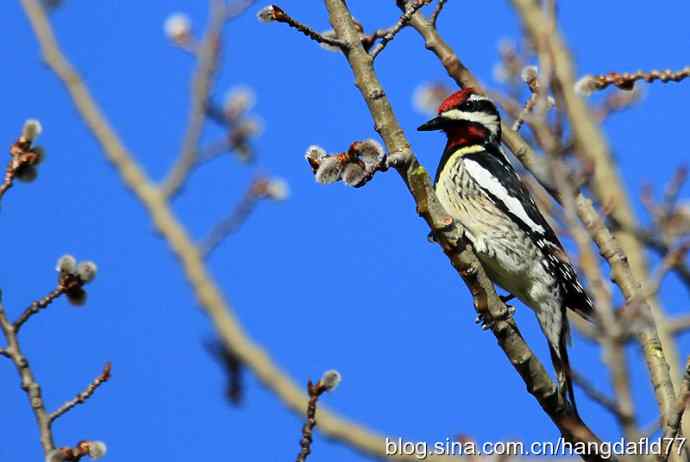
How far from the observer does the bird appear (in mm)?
4801

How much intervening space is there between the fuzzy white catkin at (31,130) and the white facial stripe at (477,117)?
2535 millimetres

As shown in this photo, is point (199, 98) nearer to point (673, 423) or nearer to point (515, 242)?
point (673, 423)

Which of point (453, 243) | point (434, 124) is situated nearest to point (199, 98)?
point (453, 243)

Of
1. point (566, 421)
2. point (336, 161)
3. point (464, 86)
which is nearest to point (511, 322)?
point (566, 421)

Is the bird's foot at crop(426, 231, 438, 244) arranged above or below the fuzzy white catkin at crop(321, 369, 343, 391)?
above

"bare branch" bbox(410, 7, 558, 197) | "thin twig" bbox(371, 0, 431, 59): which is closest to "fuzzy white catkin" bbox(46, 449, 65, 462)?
"thin twig" bbox(371, 0, 431, 59)

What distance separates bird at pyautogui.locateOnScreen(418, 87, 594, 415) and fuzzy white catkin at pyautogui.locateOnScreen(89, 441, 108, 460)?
2325 mm

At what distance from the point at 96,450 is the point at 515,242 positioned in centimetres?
252

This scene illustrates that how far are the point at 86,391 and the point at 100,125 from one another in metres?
0.85

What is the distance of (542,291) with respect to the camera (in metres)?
4.84

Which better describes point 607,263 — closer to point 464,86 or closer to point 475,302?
point 475,302

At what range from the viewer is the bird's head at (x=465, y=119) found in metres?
5.32

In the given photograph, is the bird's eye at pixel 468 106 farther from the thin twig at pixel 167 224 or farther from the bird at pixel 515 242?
the thin twig at pixel 167 224

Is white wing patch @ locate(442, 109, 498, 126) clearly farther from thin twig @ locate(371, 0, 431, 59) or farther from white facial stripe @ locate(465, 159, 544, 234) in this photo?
thin twig @ locate(371, 0, 431, 59)
